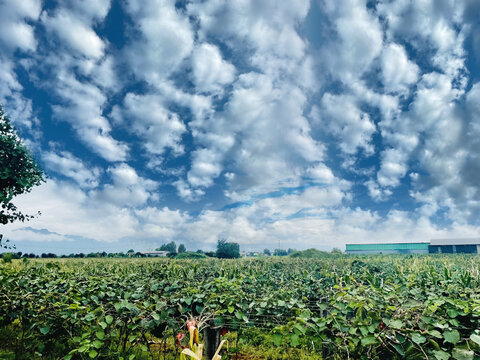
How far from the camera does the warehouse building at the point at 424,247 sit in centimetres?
5732

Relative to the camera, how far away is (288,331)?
280cm

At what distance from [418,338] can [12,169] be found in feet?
41.9

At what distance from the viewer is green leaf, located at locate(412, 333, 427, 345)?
2.34 metres

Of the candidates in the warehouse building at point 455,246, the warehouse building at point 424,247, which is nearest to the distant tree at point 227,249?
the warehouse building at point 424,247

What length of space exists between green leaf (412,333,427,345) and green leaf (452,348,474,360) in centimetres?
21

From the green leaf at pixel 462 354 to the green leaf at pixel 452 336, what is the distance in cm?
7

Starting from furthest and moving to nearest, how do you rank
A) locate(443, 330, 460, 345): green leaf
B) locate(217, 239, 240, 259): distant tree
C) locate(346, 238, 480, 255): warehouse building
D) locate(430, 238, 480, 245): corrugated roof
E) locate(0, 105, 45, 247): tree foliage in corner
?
1. locate(430, 238, 480, 245): corrugated roof
2. locate(346, 238, 480, 255): warehouse building
3. locate(217, 239, 240, 259): distant tree
4. locate(0, 105, 45, 247): tree foliage in corner
5. locate(443, 330, 460, 345): green leaf

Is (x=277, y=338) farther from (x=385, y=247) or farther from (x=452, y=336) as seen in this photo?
(x=385, y=247)

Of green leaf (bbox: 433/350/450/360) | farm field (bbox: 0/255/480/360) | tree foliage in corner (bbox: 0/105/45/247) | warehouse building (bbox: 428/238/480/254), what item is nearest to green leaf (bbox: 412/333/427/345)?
farm field (bbox: 0/255/480/360)

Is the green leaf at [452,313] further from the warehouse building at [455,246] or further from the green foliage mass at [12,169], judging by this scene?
the warehouse building at [455,246]

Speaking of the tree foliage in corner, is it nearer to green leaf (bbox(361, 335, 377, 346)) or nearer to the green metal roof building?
green leaf (bbox(361, 335, 377, 346))

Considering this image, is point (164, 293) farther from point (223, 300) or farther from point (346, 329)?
point (346, 329)

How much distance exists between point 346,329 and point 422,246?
86119mm

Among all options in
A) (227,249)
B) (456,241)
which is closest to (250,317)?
(227,249)
